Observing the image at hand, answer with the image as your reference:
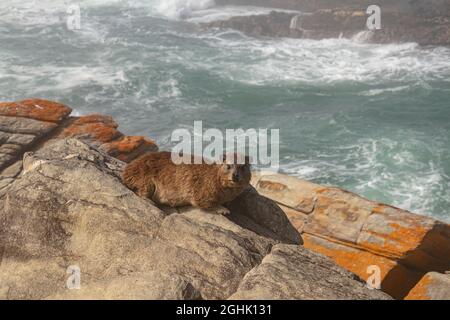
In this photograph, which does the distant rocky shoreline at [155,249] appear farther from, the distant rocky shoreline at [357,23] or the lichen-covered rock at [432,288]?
the distant rocky shoreline at [357,23]

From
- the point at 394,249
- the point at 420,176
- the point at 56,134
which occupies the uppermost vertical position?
the point at 56,134

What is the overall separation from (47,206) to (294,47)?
96.2ft

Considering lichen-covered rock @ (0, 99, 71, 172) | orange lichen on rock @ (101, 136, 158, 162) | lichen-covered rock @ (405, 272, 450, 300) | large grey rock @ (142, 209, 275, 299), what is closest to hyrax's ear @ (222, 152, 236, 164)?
large grey rock @ (142, 209, 275, 299)

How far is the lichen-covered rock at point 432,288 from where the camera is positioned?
26.6 ft

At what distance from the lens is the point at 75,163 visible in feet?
24.5

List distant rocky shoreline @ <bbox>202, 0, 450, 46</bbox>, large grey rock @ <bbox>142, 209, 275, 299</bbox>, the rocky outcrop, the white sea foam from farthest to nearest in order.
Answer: the white sea foam, distant rocky shoreline @ <bbox>202, 0, 450, 46</bbox>, large grey rock @ <bbox>142, 209, 275, 299</bbox>, the rocky outcrop

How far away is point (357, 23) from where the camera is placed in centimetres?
3628

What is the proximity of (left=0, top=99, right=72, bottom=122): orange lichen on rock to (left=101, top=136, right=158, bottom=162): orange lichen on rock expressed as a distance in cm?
141

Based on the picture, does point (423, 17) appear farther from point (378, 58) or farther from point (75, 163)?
point (75, 163)

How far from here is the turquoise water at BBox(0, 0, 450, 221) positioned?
2005 cm

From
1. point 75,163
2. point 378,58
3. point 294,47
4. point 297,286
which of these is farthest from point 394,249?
point 294,47

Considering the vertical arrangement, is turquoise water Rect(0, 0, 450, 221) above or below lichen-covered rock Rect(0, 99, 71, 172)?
below

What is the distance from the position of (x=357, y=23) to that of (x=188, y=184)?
1233 inches

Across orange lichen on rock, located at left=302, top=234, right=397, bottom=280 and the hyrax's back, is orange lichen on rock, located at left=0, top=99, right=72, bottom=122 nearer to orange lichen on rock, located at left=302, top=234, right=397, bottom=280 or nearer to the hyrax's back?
the hyrax's back
